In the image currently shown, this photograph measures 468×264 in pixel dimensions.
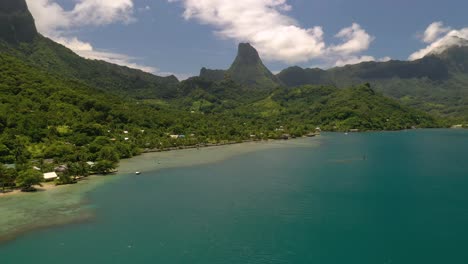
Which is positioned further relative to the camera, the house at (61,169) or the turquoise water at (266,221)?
the house at (61,169)

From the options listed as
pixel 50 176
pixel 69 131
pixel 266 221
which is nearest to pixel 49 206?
pixel 50 176

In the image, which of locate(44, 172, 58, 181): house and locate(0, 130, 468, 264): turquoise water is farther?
locate(44, 172, 58, 181): house

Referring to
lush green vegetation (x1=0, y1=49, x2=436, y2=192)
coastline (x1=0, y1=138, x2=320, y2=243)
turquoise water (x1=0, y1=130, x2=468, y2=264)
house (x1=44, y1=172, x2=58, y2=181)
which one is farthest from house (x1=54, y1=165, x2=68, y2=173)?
turquoise water (x1=0, y1=130, x2=468, y2=264)

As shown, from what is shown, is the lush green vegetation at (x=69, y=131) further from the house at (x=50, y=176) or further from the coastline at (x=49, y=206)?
the coastline at (x=49, y=206)

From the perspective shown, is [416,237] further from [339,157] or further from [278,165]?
[339,157]

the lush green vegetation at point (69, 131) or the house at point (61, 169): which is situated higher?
the lush green vegetation at point (69, 131)

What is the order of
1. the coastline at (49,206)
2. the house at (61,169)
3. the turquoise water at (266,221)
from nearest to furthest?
1. the turquoise water at (266,221)
2. the coastline at (49,206)
3. the house at (61,169)

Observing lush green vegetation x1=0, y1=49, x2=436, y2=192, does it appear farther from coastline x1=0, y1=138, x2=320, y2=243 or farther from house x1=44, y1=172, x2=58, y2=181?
coastline x1=0, y1=138, x2=320, y2=243

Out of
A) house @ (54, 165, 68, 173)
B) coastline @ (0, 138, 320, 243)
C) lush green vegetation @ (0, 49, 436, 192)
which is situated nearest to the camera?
coastline @ (0, 138, 320, 243)

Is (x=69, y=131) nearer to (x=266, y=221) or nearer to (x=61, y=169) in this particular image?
(x=61, y=169)

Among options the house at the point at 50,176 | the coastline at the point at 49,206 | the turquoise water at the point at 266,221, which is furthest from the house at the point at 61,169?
the turquoise water at the point at 266,221
